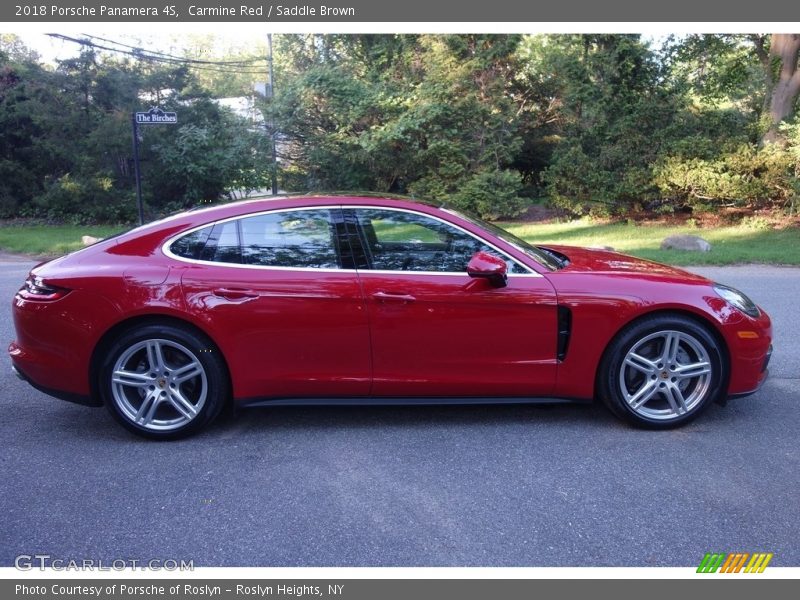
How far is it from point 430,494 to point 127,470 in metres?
1.70

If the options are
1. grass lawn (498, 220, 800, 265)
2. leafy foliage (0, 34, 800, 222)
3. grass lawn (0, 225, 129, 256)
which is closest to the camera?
grass lawn (498, 220, 800, 265)

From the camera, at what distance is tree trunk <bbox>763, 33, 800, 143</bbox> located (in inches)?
704

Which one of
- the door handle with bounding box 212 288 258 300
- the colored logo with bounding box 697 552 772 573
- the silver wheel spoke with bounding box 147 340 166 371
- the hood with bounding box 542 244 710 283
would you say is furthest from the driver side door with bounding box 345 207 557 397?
the colored logo with bounding box 697 552 772 573

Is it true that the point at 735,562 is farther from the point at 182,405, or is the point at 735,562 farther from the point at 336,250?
the point at 182,405

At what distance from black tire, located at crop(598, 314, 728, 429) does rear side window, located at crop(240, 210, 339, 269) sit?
1827 mm

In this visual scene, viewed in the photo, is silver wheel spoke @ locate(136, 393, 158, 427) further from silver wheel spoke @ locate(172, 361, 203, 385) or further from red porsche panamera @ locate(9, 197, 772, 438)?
silver wheel spoke @ locate(172, 361, 203, 385)

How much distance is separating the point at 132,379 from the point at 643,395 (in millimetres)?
3105

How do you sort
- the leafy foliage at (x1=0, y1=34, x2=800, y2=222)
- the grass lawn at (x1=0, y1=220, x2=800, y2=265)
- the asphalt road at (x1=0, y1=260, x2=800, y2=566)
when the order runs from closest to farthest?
the asphalt road at (x1=0, y1=260, x2=800, y2=566) → the grass lawn at (x1=0, y1=220, x2=800, y2=265) → the leafy foliage at (x1=0, y1=34, x2=800, y2=222)

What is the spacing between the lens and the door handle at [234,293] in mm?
3998

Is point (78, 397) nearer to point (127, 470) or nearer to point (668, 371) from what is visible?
point (127, 470)

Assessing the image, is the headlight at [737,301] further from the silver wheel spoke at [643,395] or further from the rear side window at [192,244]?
the rear side window at [192,244]

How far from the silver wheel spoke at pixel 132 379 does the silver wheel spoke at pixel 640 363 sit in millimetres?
2902

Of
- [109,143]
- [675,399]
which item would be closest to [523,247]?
[675,399]

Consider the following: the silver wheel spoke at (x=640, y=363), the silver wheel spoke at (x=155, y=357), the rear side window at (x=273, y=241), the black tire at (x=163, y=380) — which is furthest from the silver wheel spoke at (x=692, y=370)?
the silver wheel spoke at (x=155, y=357)
